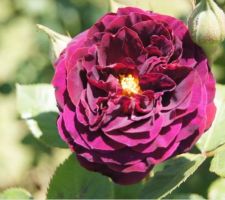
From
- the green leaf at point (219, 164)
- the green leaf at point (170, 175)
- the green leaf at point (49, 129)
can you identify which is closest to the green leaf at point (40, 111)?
the green leaf at point (49, 129)

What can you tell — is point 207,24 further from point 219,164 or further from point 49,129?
point 49,129

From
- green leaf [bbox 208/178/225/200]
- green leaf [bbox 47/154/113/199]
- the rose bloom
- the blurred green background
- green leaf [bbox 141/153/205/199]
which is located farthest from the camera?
the blurred green background

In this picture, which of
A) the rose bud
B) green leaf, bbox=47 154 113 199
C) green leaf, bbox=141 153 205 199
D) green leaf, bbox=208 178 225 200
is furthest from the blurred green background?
the rose bud

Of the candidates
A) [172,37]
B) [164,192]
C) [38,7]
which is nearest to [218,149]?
[164,192]

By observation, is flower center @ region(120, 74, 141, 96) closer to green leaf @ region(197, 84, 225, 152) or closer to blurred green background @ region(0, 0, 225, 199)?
green leaf @ region(197, 84, 225, 152)

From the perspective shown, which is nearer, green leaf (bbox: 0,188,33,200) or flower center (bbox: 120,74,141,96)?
flower center (bbox: 120,74,141,96)

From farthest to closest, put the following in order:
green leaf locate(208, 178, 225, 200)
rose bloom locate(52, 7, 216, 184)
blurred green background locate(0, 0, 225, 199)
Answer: blurred green background locate(0, 0, 225, 199) < green leaf locate(208, 178, 225, 200) < rose bloom locate(52, 7, 216, 184)

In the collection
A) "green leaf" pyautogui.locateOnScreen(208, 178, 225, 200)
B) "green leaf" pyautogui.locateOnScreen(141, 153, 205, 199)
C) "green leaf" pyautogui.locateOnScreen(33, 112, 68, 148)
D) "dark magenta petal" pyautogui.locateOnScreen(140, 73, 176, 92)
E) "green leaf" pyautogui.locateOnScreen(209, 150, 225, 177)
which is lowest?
"green leaf" pyautogui.locateOnScreen(208, 178, 225, 200)

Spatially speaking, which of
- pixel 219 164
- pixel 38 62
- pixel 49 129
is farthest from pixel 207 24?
pixel 38 62
